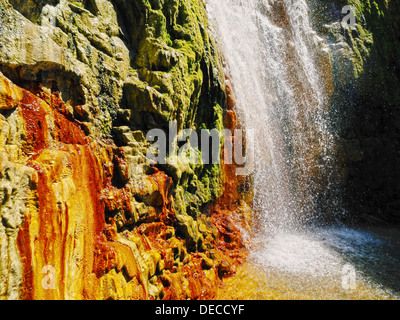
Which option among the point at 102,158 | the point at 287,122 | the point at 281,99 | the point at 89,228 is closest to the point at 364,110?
the point at 287,122

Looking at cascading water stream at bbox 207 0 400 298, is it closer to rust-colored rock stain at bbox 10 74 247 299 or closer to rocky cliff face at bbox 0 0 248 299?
rocky cliff face at bbox 0 0 248 299

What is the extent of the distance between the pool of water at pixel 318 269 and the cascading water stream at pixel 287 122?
7 centimetres

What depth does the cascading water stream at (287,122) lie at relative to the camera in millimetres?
8422

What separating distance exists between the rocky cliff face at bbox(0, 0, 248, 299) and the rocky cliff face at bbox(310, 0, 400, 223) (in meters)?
7.16

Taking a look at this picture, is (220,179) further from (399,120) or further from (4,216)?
(399,120)

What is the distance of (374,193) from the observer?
37.6ft

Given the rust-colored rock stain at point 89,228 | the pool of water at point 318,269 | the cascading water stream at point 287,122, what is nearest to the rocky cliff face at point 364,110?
the cascading water stream at point 287,122

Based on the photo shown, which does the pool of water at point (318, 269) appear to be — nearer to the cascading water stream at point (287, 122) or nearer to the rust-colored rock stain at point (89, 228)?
the cascading water stream at point (287, 122)

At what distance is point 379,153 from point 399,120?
5.98 ft

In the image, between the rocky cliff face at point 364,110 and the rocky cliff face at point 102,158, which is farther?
the rocky cliff face at point 364,110

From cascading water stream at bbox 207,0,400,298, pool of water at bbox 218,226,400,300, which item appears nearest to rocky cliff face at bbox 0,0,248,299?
pool of water at bbox 218,226,400,300

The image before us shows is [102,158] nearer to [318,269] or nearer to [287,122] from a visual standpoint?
[318,269]

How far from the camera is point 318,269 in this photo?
6176 mm

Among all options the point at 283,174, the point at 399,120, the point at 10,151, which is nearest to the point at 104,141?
the point at 10,151
